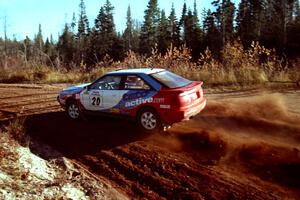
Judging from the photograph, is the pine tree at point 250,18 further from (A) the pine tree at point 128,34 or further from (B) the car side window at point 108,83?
(B) the car side window at point 108,83

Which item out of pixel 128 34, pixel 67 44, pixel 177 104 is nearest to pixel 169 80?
pixel 177 104

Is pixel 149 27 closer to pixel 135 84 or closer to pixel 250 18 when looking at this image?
pixel 250 18

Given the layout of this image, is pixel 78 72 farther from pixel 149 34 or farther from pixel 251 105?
pixel 149 34

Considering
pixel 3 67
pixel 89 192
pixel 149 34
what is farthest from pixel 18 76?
pixel 149 34

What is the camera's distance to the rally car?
27.3 ft

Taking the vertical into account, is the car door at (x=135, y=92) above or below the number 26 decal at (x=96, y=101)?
above

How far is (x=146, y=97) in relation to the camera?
8625 mm

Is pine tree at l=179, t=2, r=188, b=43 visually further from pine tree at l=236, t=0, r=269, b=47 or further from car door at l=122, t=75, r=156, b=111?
car door at l=122, t=75, r=156, b=111

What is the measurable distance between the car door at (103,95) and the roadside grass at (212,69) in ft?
22.4

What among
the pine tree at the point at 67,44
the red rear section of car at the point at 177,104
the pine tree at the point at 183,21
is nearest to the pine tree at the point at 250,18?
the pine tree at the point at 183,21

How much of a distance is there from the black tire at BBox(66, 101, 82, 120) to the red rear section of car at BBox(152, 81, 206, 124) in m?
2.89

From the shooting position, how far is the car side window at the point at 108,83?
932 centimetres

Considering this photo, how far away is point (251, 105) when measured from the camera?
10.6 m

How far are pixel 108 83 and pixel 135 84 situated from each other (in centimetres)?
92
